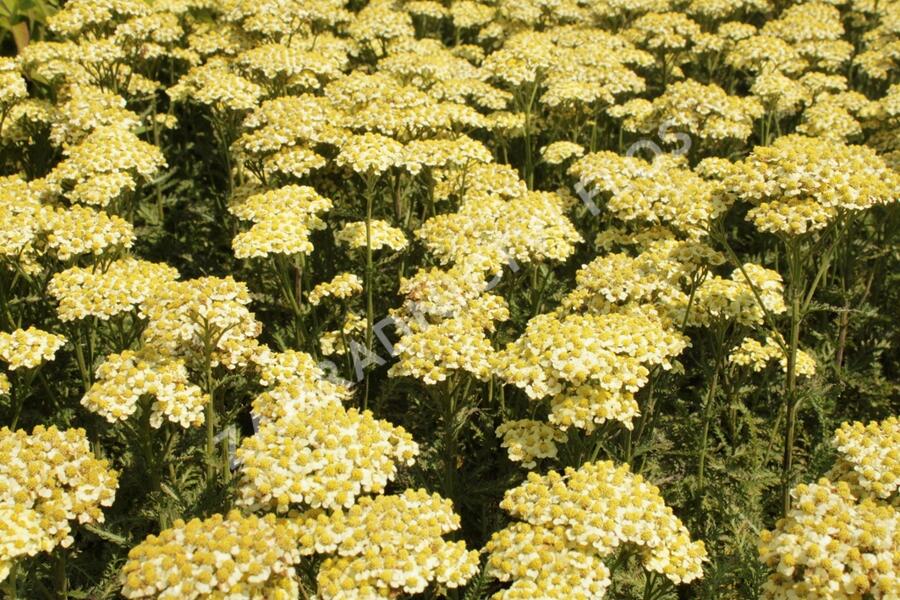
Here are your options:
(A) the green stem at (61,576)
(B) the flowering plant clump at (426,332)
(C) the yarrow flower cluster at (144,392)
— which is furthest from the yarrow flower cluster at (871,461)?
(A) the green stem at (61,576)

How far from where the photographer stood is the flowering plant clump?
10.8 ft

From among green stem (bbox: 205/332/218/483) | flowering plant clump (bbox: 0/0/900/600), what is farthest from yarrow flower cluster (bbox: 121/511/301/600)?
green stem (bbox: 205/332/218/483)

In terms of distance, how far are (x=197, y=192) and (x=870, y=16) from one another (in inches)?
356

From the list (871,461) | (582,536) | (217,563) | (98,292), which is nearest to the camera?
(217,563)

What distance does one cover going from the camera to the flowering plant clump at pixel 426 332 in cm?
328

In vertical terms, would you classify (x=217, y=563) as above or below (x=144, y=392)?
above

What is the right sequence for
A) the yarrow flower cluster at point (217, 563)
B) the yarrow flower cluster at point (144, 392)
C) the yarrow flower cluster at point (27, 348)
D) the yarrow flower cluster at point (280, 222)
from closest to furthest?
the yarrow flower cluster at point (217, 563), the yarrow flower cluster at point (144, 392), the yarrow flower cluster at point (27, 348), the yarrow flower cluster at point (280, 222)

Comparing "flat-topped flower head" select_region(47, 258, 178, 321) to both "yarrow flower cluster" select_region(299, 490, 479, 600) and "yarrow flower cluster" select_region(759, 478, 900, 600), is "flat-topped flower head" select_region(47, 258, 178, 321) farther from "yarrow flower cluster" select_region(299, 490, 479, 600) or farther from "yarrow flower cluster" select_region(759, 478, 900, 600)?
"yarrow flower cluster" select_region(759, 478, 900, 600)

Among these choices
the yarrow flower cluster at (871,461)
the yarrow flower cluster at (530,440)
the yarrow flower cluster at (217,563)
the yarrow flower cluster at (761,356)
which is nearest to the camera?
the yarrow flower cluster at (217,563)

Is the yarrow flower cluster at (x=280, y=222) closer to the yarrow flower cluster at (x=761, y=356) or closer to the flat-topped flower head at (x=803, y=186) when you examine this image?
the flat-topped flower head at (x=803, y=186)

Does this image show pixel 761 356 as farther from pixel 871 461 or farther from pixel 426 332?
pixel 426 332

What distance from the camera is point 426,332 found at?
4406mm

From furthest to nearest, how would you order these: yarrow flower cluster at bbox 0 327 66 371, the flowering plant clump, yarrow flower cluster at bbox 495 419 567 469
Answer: yarrow flower cluster at bbox 0 327 66 371 < yarrow flower cluster at bbox 495 419 567 469 < the flowering plant clump

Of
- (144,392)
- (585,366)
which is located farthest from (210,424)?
(585,366)
